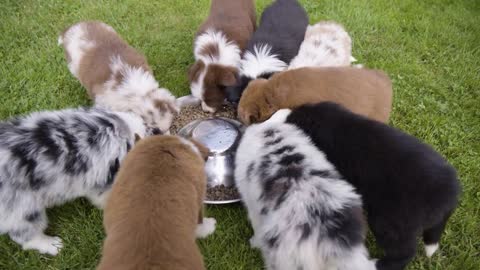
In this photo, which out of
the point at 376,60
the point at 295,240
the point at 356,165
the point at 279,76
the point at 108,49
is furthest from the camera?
the point at 376,60

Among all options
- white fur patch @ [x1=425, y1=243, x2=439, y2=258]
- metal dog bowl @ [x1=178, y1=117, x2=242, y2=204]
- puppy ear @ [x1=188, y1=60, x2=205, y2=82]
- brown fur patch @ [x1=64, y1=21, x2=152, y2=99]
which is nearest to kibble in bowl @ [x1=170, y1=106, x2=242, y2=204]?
metal dog bowl @ [x1=178, y1=117, x2=242, y2=204]

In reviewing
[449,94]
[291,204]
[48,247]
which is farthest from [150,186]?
[449,94]

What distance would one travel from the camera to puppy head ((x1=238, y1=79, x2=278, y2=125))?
12.6ft

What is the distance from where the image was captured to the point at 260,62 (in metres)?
4.56

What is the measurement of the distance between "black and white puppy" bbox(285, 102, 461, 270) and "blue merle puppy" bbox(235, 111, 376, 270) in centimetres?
24

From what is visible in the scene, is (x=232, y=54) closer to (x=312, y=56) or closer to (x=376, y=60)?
(x=312, y=56)

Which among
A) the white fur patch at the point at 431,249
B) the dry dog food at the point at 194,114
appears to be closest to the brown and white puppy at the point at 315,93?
the dry dog food at the point at 194,114

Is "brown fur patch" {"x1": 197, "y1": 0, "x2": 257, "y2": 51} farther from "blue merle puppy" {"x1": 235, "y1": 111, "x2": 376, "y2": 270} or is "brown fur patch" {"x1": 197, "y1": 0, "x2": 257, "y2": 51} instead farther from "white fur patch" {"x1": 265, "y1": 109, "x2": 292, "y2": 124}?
"blue merle puppy" {"x1": 235, "y1": 111, "x2": 376, "y2": 270}

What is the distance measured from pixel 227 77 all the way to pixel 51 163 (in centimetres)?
204

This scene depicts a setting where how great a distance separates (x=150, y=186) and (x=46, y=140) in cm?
113

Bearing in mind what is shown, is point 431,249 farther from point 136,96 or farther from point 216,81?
point 136,96

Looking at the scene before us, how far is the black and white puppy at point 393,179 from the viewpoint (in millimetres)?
2691

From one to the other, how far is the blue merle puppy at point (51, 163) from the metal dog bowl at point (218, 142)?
69 cm

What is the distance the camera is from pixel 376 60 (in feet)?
18.7
